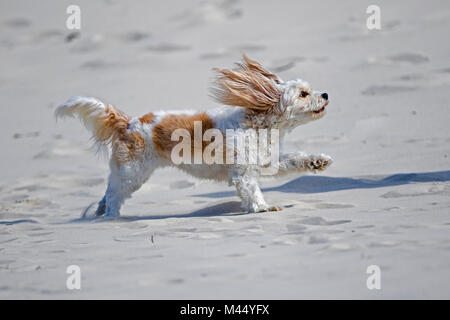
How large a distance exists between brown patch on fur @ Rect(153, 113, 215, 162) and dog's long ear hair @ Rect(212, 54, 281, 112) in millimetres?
295

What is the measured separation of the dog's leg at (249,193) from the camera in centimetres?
560

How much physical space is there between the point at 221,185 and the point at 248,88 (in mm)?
1704

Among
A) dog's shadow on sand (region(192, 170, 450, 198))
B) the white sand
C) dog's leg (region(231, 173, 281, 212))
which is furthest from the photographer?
dog's shadow on sand (region(192, 170, 450, 198))

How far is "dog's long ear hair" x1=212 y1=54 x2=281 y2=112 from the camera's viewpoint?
230 inches

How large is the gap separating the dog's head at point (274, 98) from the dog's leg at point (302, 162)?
0.31 meters

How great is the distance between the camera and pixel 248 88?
5.88 metres

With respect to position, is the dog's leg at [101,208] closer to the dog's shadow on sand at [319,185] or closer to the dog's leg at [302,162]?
the dog's shadow on sand at [319,185]

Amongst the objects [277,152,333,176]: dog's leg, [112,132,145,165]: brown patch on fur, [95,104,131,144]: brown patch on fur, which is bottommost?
[277,152,333,176]: dog's leg

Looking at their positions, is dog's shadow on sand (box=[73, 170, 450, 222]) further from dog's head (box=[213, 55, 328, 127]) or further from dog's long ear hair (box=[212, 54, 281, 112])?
dog's long ear hair (box=[212, 54, 281, 112])

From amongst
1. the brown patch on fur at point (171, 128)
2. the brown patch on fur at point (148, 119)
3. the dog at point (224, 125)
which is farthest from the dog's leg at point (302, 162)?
the brown patch on fur at point (148, 119)

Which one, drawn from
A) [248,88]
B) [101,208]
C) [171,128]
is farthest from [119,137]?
[248,88]

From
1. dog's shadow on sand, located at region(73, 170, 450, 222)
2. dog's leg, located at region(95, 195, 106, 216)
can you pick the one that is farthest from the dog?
dog's shadow on sand, located at region(73, 170, 450, 222)

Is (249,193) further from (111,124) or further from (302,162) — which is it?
(111,124)

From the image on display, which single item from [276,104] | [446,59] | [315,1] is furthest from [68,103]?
[315,1]
